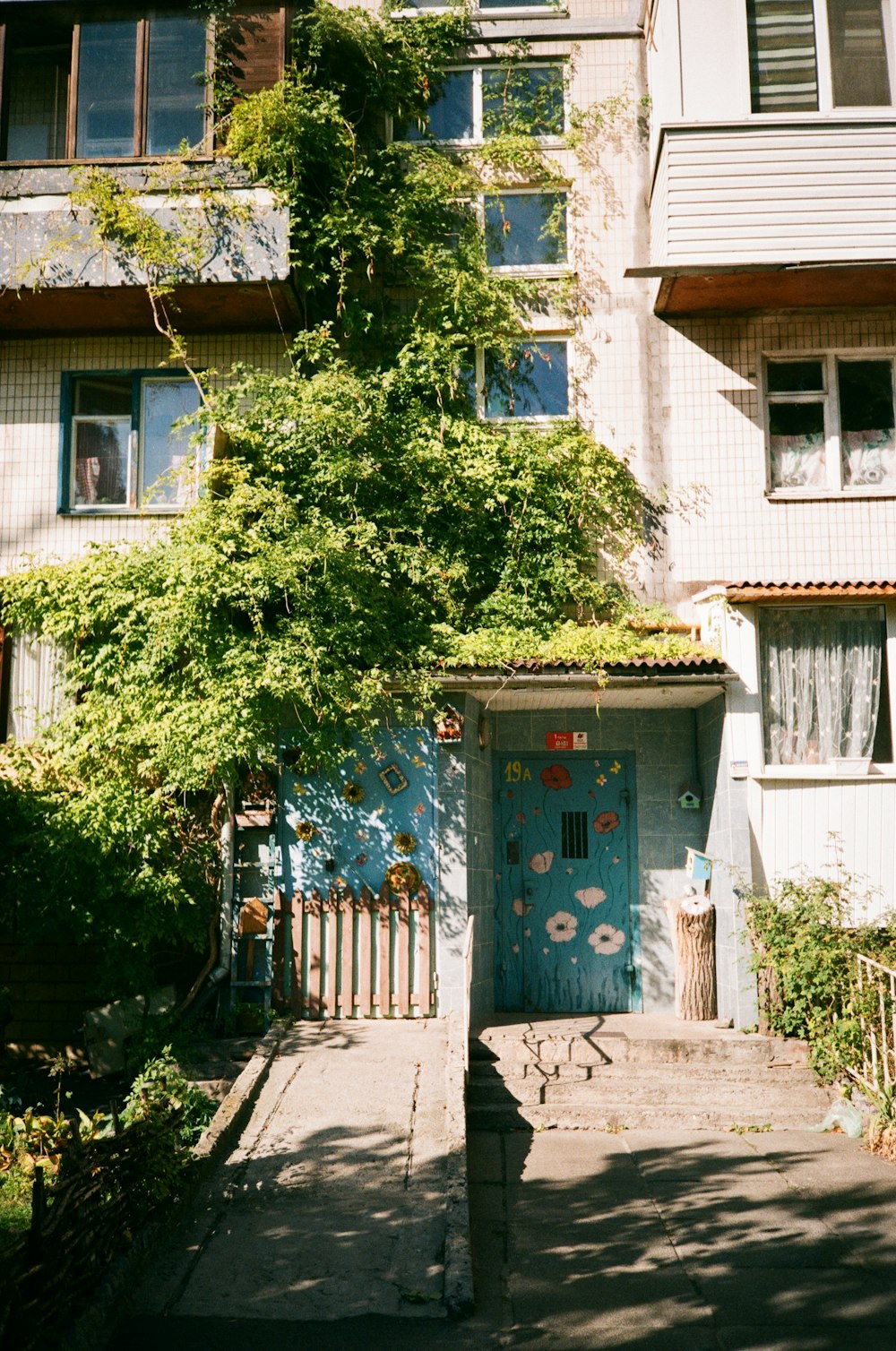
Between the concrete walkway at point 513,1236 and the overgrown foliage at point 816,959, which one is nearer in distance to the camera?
the concrete walkway at point 513,1236

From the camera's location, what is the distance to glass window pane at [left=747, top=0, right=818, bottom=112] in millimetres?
11578

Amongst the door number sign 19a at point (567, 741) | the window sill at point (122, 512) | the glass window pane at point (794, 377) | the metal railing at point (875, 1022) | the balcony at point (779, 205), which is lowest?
the metal railing at point (875, 1022)

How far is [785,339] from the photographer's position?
1205 cm

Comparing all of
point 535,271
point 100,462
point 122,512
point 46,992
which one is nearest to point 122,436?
point 100,462

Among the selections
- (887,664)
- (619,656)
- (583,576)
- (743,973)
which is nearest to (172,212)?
(583,576)

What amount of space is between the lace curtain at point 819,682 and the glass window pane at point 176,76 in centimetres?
794

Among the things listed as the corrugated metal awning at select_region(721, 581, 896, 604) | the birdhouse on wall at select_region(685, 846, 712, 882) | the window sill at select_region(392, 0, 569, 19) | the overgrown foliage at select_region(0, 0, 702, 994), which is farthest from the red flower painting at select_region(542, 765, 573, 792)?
the window sill at select_region(392, 0, 569, 19)

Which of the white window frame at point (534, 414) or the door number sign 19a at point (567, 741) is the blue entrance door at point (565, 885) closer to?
the door number sign 19a at point (567, 741)

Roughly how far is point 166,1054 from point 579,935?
4.46 metres

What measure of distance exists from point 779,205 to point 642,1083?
→ 8.37 m

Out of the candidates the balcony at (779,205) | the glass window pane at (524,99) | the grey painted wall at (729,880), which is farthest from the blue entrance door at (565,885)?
the glass window pane at (524,99)

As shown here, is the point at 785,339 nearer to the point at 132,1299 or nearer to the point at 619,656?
the point at 619,656

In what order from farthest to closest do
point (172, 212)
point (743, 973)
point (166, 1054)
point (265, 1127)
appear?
point (172, 212) → point (743, 973) → point (166, 1054) → point (265, 1127)

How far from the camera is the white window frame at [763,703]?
34.1 feet
